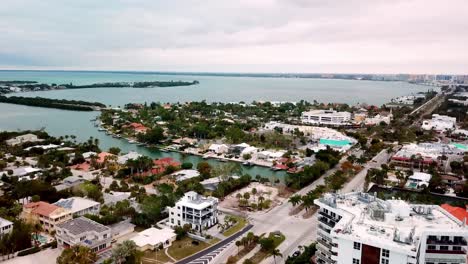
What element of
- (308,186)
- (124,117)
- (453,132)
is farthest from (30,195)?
(453,132)

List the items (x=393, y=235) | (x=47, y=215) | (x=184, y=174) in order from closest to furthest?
(x=393, y=235) < (x=47, y=215) < (x=184, y=174)

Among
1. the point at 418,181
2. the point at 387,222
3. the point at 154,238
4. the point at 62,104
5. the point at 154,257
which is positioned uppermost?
the point at 387,222

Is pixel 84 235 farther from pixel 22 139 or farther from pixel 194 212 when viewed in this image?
pixel 22 139

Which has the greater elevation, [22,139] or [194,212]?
[22,139]

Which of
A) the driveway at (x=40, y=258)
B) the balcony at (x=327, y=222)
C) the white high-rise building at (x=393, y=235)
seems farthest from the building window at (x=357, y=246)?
the driveway at (x=40, y=258)

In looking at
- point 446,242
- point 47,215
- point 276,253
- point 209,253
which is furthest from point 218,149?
point 446,242

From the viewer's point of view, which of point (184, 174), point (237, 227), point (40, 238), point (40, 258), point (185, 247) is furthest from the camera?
point (184, 174)
